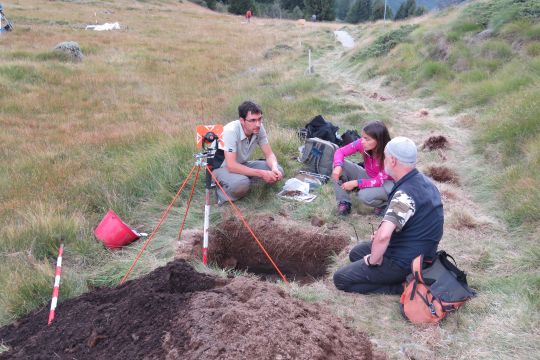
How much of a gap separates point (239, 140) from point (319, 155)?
1.23m

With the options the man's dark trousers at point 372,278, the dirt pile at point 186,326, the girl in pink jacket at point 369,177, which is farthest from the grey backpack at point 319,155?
the dirt pile at point 186,326

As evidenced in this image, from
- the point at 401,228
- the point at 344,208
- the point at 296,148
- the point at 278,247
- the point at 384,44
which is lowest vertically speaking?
the point at 278,247

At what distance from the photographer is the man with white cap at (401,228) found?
330 cm

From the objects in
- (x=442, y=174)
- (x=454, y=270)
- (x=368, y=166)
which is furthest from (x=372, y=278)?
(x=442, y=174)

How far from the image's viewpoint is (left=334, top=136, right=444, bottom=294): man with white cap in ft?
10.8

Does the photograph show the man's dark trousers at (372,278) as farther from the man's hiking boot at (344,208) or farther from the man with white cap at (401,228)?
the man's hiking boot at (344,208)

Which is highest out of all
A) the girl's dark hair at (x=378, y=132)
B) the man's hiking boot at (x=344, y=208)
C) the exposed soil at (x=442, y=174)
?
the girl's dark hair at (x=378, y=132)

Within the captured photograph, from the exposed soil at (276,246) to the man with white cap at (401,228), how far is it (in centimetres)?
98

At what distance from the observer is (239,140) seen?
5.27 metres

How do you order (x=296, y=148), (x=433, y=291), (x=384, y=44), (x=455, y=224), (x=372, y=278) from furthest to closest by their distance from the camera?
(x=384, y=44)
(x=296, y=148)
(x=455, y=224)
(x=372, y=278)
(x=433, y=291)

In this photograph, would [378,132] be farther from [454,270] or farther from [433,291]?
[433,291]

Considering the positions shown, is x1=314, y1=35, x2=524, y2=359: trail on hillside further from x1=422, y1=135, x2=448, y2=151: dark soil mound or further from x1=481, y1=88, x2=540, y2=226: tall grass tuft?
x1=481, y1=88, x2=540, y2=226: tall grass tuft

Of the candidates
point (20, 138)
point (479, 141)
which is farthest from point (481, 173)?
point (20, 138)

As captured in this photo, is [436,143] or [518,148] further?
[436,143]
